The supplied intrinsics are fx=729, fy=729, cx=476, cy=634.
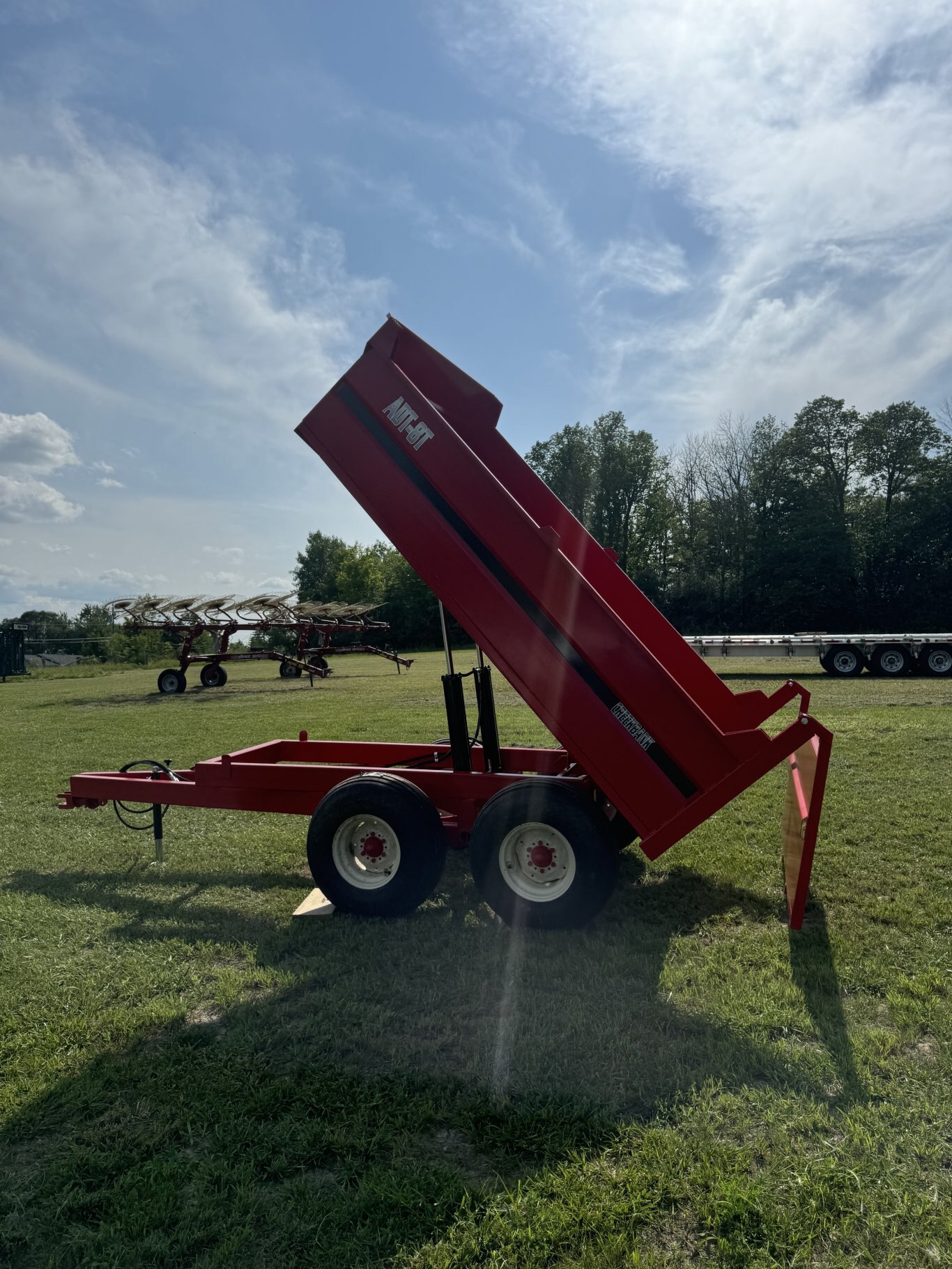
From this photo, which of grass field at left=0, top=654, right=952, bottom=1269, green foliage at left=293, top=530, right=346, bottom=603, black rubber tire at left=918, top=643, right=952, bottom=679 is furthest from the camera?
green foliage at left=293, top=530, right=346, bottom=603

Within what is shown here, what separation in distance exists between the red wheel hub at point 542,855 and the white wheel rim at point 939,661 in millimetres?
17540

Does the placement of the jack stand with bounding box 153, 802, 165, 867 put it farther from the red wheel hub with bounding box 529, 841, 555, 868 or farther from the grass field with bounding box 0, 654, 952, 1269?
the red wheel hub with bounding box 529, 841, 555, 868

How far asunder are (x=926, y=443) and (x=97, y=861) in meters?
53.0

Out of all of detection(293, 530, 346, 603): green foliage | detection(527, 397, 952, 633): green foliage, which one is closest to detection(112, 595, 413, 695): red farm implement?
detection(527, 397, 952, 633): green foliage

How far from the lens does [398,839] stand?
12.6 feet

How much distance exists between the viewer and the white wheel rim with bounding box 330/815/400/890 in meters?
3.93

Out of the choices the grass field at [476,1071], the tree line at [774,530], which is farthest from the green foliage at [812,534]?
the grass field at [476,1071]

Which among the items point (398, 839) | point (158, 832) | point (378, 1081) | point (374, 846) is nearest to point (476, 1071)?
point (378, 1081)

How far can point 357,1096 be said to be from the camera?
8.16ft

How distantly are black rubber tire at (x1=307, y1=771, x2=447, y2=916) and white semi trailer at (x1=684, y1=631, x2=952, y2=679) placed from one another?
46.9ft

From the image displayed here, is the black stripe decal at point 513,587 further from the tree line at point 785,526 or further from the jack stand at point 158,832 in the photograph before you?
the tree line at point 785,526

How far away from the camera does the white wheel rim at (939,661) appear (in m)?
17.6

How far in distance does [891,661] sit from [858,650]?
0.77 meters

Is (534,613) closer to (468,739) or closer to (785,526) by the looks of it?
(468,739)
